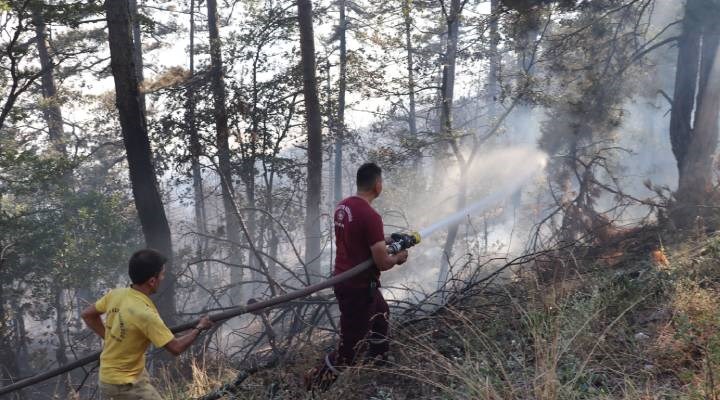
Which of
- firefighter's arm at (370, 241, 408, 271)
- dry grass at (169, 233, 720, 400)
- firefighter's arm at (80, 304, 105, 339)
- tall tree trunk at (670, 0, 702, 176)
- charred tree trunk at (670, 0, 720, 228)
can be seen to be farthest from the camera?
tall tree trunk at (670, 0, 702, 176)

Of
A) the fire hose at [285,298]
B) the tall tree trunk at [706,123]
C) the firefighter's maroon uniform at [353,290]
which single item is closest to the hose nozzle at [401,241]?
the fire hose at [285,298]

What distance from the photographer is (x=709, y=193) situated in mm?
10188

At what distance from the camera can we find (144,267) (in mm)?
3842

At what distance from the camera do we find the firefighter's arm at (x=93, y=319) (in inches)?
164

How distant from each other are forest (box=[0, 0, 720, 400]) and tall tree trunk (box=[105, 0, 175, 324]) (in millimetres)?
37

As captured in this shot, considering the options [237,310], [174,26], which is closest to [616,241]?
[237,310]

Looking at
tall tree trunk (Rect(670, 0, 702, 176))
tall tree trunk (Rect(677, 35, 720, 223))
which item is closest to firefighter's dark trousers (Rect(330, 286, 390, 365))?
tall tree trunk (Rect(677, 35, 720, 223))

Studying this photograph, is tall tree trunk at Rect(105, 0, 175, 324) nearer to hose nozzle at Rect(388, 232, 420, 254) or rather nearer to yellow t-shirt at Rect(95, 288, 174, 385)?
yellow t-shirt at Rect(95, 288, 174, 385)

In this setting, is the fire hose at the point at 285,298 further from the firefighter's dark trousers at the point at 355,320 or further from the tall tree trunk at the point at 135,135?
the tall tree trunk at the point at 135,135

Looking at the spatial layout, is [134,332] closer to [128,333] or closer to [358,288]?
[128,333]

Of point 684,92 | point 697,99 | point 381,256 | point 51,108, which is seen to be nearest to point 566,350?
point 381,256

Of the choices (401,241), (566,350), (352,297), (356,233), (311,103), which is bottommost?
(566,350)

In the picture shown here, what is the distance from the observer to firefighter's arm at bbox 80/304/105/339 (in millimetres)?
4160

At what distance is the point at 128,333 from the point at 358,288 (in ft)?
5.56
